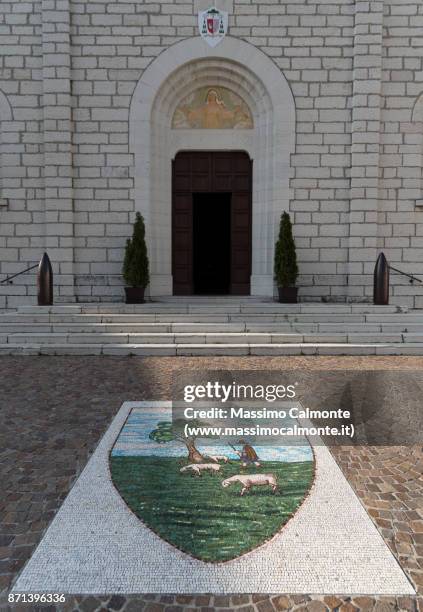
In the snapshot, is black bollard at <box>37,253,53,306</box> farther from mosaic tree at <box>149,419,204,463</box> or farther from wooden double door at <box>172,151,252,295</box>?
mosaic tree at <box>149,419,204,463</box>

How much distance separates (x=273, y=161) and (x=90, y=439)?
8981 millimetres

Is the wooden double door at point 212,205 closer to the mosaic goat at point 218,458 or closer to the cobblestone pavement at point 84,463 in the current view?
the cobblestone pavement at point 84,463

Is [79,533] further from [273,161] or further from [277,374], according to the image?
[273,161]

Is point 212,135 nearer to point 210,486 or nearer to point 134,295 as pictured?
point 134,295

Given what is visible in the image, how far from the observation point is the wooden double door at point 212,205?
37.3 feet

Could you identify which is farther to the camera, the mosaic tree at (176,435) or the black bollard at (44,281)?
the black bollard at (44,281)

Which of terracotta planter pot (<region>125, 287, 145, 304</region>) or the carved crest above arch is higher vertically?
the carved crest above arch

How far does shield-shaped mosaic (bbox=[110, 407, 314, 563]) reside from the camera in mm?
2352

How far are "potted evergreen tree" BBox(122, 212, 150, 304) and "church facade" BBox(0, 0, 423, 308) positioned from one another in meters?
0.76

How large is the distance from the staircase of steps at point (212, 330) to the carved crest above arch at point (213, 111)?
5453 millimetres

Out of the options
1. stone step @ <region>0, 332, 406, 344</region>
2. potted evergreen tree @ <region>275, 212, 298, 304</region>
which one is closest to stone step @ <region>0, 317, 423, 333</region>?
stone step @ <region>0, 332, 406, 344</region>

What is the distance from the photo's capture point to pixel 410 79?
34.1 ft

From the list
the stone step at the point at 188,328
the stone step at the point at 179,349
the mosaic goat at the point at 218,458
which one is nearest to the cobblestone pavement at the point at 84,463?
the stone step at the point at 179,349

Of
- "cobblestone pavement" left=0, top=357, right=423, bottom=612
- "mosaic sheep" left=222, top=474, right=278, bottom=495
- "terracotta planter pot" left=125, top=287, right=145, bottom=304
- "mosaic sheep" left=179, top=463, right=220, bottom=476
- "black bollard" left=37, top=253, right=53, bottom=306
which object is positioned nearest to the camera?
"cobblestone pavement" left=0, top=357, right=423, bottom=612
